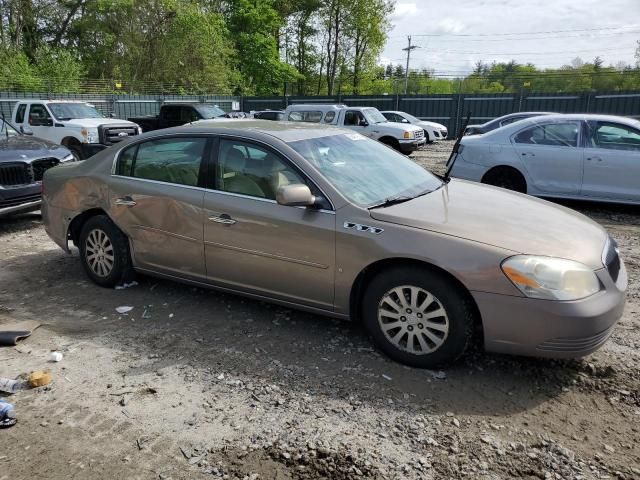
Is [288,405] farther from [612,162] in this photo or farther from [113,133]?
→ [113,133]

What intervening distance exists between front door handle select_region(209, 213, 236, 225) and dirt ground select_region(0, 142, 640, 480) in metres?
0.84

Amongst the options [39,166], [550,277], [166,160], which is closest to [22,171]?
[39,166]

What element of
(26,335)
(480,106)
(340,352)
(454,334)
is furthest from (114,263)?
(480,106)

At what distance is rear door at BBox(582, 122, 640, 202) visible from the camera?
7672 millimetres

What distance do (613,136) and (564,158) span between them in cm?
73

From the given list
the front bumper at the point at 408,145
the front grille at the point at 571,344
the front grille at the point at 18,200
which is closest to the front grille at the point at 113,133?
the front grille at the point at 18,200

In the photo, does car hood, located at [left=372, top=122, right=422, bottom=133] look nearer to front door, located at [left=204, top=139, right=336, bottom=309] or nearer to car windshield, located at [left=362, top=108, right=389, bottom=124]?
car windshield, located at [left=362, top=108, right=389, bottom=124]

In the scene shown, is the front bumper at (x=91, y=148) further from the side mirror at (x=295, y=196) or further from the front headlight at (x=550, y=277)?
the front headlight at (x=550, y=277)

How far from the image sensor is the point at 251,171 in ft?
13.5

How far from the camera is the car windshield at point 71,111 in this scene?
14352 millimetres

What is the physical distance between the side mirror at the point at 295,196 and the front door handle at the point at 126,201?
1688 mm

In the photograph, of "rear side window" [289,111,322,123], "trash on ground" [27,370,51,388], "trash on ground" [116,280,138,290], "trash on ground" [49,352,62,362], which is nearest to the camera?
"trash on ground" [27,370,51,388]

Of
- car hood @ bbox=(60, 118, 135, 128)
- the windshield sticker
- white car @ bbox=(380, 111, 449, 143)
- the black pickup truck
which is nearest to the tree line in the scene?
white car @ bbox=(380, 111, 449, 143)

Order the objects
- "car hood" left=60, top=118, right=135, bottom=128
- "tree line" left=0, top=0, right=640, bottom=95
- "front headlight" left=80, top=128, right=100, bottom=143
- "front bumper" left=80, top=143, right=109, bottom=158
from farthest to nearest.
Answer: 1. "tree line" left=0, top=0, right=640, bottom=95
2. "car hood" left=60, top=118, right=135, bottom=128
3. "front headlight" left=80, top=128, right=100, bottom=143
4. "front bumper" left=80, top=143, right=109, bottom=158
